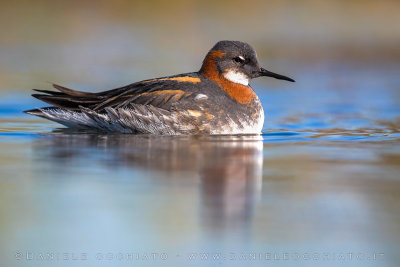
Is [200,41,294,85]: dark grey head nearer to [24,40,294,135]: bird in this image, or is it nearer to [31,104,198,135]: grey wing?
[24,40,294,135]: bird

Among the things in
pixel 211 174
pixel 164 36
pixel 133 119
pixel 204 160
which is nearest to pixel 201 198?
pixel 211 174

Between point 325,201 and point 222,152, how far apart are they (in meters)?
2.45

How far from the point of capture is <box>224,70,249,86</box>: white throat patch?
11078 mm

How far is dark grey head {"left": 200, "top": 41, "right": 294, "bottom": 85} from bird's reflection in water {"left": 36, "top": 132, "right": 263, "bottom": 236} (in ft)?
3.65

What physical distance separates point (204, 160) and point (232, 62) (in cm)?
301

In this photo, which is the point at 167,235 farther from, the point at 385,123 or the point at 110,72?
the point at 110,72

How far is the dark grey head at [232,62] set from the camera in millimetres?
11062

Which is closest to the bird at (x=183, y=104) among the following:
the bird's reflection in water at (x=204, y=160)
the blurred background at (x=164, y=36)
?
the bird's reflection in water at (x=204, y=160)

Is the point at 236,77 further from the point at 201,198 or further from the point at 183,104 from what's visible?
the point at 201,198

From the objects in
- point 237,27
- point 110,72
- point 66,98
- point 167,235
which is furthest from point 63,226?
point 237,27

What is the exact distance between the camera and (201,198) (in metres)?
6.62

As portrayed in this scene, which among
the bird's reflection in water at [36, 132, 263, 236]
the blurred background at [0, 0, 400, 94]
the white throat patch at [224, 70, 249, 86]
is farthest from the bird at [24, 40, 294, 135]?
the blurred background at [0, 0, 400, 94]

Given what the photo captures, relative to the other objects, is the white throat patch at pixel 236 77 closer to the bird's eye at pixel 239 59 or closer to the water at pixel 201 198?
the bird's eye at pixel 239 59

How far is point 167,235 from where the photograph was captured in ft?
18.5
